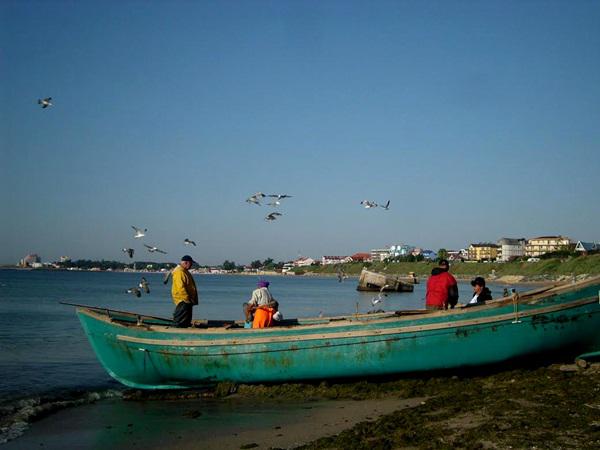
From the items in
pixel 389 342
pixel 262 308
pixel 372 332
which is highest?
pixel 262 308

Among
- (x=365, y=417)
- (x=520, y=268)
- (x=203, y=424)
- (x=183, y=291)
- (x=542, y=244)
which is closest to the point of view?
(x=365, y=417)

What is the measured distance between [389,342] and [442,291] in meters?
1.66

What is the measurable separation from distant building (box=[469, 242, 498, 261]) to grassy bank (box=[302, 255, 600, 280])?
26710 mm

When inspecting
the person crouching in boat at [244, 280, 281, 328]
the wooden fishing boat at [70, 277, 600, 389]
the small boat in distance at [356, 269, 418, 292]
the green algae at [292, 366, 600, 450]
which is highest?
the person crouching in boat at [244, 280, 281, 328]

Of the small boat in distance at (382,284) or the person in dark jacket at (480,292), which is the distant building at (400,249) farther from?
the person in dark jacket at (480,292)

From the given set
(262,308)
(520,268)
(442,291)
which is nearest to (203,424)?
(262,308)

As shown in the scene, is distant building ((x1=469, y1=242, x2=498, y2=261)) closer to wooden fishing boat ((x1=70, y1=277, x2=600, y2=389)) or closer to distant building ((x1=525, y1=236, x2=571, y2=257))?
distant building ((x1=525, y1=236, x2=571, y2=257))

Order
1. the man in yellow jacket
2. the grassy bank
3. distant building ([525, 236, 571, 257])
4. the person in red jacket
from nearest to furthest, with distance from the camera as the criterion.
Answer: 1. the person in red jacket
2. the man in yellow jacket
3. the grassy bank
4. distant building ([525, 236, 571, 257])

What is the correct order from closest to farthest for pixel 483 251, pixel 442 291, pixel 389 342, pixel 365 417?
pixel 365 417
pixel 389 342
pixel 442 291
pixel 483 251

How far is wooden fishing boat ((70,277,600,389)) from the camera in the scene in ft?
35.9

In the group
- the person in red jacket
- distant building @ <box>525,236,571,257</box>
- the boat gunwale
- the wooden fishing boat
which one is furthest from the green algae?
distant building @ <box>525,236,571,257</box>

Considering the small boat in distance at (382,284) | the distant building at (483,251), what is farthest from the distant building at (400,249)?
the small boat in distance at (382,284)

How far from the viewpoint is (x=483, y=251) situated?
16000cm

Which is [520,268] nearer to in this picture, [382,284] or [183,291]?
[382,284]
